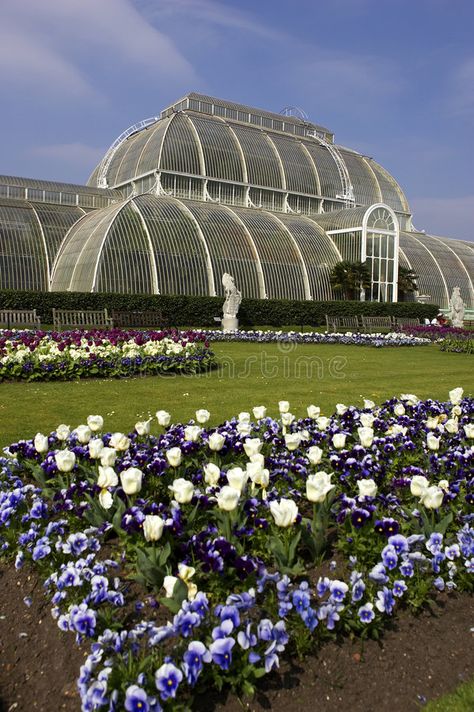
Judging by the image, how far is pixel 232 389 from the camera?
1068 centimetres

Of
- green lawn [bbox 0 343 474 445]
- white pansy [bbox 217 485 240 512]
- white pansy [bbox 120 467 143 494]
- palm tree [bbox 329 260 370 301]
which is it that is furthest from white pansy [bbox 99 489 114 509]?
palm tree [bbox 329 260 370 301]

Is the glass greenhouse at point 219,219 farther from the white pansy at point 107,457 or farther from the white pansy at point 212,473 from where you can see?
the white pansy at point 212,473

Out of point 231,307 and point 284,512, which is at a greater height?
point 231,307

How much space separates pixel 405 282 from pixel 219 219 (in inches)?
579

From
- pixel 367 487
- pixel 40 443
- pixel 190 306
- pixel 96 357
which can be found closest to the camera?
pixel 367 487

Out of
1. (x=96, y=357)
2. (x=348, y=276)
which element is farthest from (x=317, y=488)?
(x=348, y=276)

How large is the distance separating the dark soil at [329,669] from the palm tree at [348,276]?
110ft

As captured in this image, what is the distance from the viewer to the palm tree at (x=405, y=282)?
40375mm

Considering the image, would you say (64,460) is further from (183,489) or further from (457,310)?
(457,310)

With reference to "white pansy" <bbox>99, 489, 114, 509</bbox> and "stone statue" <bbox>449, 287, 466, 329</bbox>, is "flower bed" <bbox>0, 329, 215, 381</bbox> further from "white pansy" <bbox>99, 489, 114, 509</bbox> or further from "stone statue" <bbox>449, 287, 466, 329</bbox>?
"stone statue" <bbox>449, 287, 466, 329</bbox>

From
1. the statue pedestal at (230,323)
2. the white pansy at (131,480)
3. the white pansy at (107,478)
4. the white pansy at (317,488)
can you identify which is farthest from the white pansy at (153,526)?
the statue pedestal at (230,323)

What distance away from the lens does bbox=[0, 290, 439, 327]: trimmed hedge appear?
2525 centimetres

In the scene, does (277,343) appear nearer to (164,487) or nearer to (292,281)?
(292,281)

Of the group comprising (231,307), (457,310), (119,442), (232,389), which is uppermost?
(231,307)
